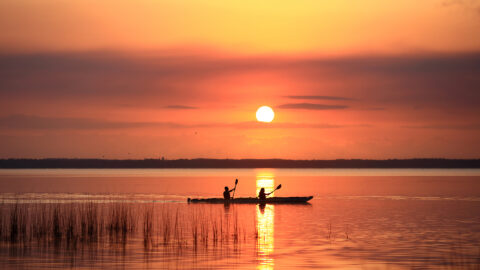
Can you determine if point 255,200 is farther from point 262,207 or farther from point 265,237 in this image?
point 265,237

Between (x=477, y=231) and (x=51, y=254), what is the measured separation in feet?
58.0

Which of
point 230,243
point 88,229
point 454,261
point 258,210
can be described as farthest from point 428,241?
point 258,210

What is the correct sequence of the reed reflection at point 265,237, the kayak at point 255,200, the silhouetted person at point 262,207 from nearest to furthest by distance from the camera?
the reed reflection at point 265,237, the silhouetted person at point 262,207, the kayak at point 255,200

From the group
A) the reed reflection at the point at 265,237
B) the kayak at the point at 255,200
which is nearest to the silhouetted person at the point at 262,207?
the reed reflection at the point at 265,237

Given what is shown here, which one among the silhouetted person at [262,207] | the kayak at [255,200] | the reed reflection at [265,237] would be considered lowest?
the reed reflection at [265,237]

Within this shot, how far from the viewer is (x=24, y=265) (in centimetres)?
2038

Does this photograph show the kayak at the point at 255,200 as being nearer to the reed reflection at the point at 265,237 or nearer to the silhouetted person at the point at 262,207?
the silhouetted person at the point at 262,207

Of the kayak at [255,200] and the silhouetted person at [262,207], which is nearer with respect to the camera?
the silhouetted person at [262,207]

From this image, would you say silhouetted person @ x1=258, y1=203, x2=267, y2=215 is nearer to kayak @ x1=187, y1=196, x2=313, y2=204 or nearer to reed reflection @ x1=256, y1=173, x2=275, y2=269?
reed reflection @ x1=256, y1=173, x2=275, y2=269

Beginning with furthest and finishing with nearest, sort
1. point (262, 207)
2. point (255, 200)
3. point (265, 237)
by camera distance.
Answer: point (255, 200) → point (262, 207) → point (265, 237)

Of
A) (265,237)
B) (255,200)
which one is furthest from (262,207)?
(265,237)

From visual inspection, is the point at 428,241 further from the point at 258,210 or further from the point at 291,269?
the point at 258,210

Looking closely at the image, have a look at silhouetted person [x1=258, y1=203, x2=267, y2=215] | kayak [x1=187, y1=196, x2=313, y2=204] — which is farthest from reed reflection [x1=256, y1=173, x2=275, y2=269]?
kayak [x1=187, y1=196, x2=313, y2=204]

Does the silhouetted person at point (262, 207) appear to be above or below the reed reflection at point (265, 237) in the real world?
above
